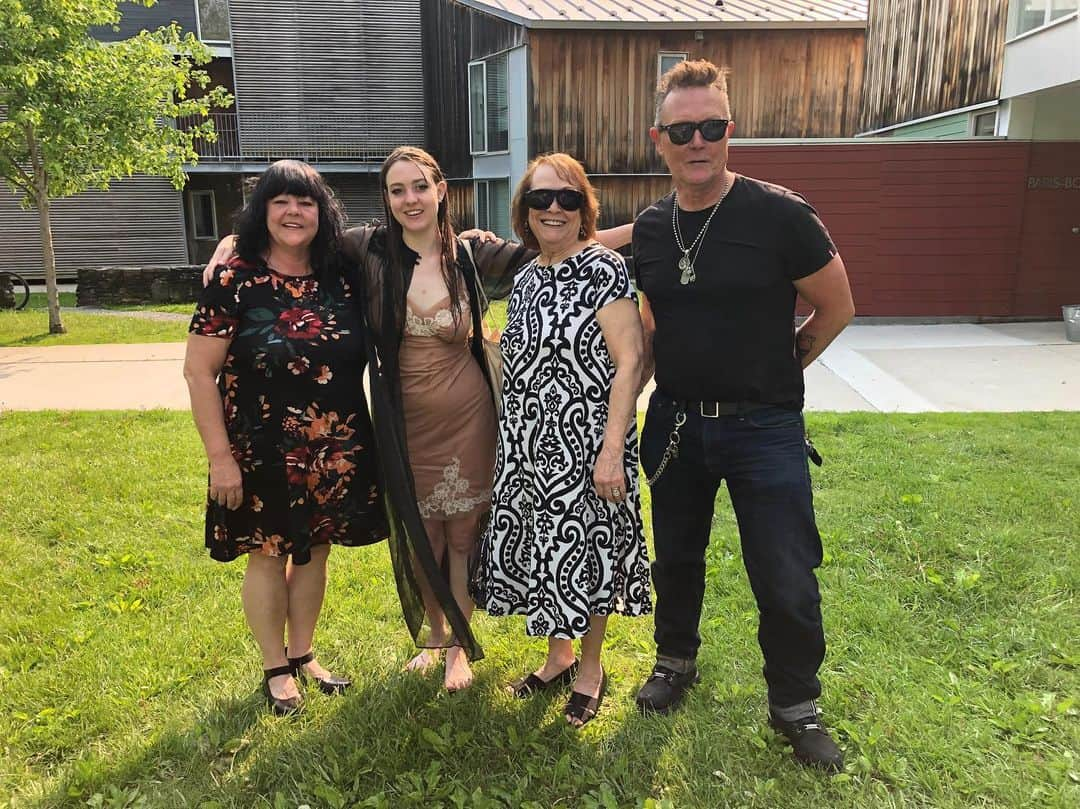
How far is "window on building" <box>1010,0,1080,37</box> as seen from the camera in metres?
9.00

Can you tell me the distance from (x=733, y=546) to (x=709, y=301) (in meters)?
2.08

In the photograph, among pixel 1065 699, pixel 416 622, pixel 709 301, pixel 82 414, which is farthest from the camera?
pixel 82 414

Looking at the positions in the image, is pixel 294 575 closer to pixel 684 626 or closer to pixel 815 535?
pixel 684 626

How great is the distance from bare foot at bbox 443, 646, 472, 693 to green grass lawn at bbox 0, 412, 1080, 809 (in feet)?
0.21

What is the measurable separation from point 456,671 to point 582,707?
528mm

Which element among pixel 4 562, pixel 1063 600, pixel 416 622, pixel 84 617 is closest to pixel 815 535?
pixel 416 622

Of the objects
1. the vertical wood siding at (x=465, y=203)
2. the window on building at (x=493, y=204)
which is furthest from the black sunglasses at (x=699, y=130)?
the vertical wood siding at (x=465, y=203)

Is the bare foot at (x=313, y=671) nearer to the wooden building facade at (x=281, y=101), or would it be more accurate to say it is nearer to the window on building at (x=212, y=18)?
the wooden building facade at (x=281, y=101)

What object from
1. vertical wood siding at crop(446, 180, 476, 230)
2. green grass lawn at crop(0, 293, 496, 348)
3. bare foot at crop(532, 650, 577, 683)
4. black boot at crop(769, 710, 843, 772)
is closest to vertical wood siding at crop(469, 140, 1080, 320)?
green grass lawn at crop(0, 293, 496, 348)

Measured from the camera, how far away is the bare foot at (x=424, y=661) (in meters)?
3.17

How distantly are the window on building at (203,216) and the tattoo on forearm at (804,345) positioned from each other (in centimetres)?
2163

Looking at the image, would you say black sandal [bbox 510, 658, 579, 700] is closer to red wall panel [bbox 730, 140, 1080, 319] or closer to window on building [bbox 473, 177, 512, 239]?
red wall panel [bbox 730, 140, 1080, 319]

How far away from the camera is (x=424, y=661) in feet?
10.5

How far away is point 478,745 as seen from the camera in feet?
8.93
